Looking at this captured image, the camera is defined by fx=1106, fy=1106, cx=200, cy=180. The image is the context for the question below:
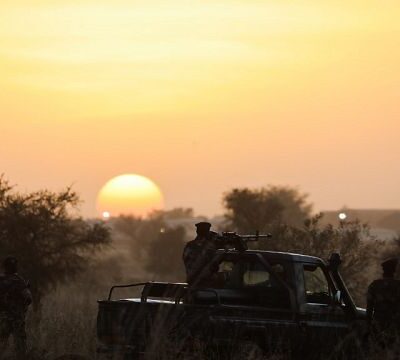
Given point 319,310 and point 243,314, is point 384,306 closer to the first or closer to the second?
point 319,310

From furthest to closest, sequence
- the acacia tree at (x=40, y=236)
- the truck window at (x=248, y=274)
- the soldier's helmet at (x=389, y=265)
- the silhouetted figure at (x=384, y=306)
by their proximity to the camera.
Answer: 1. the acacia tree at (x=40, y=236)
2. the silhouetted figure at (x=384, y=306)
3. the soldier's helmet at (x=389, y=265)
4. the truck window at (x=248, y=274)

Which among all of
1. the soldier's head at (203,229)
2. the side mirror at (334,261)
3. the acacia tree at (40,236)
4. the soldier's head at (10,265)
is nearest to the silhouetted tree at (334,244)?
the acacia tree at (40,236)

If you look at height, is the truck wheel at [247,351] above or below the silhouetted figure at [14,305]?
below

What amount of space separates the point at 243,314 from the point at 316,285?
1513mm

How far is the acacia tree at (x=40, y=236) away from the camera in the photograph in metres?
28.7

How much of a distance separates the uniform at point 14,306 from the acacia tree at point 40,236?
1253 centimetres

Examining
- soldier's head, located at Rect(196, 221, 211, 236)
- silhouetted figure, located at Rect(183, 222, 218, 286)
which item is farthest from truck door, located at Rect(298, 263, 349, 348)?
soldier's head, located at Rect(196, 221, 211, 236)

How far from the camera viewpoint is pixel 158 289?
15.1m

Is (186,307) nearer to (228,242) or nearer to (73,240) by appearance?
(228,242)

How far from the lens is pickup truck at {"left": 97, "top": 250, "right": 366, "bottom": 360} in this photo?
13.4 metres

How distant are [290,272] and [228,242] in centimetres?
112

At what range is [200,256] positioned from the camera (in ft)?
48.4

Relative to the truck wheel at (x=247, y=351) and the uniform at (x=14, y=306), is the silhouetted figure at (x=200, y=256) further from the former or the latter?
the uniform at (x=14, y=306)

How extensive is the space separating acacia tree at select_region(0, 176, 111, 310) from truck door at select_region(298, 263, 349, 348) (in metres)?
14.3
